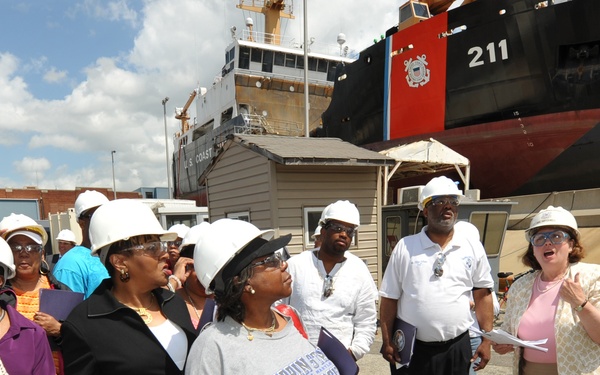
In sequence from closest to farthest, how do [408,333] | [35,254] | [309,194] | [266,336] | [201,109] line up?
[266,336] < [35,254] < [408,333] < [309,194] < [201,109]

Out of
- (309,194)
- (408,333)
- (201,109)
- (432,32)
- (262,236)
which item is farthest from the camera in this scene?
(201,109)

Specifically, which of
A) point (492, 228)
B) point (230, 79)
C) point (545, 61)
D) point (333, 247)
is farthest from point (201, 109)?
point (333, 247)

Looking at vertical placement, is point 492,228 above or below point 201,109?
below

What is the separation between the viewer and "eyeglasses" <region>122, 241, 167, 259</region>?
6.25 feet

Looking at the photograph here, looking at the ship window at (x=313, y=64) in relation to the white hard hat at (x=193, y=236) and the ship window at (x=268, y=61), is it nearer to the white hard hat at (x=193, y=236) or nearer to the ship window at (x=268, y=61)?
the ship window at (x=268, y=61)

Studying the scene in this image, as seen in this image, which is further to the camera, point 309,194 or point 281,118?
point 281,118

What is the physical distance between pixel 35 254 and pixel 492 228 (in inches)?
290

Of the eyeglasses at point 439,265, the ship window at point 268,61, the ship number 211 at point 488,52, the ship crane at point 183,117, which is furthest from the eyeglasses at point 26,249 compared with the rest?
the ship crane at point 183,117

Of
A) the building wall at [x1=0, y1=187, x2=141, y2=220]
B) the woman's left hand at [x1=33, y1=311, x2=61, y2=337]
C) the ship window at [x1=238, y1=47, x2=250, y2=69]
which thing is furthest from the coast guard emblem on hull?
the building wall at [x1=0, y1=187, x2=141, y2=220]

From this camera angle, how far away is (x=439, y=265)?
119 inches

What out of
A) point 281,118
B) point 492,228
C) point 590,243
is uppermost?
point 281,118

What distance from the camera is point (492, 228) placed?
7.80 meters

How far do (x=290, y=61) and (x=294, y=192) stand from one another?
22461mm

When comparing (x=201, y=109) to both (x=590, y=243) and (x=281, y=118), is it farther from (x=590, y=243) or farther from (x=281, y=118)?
(x=590, y=243)
